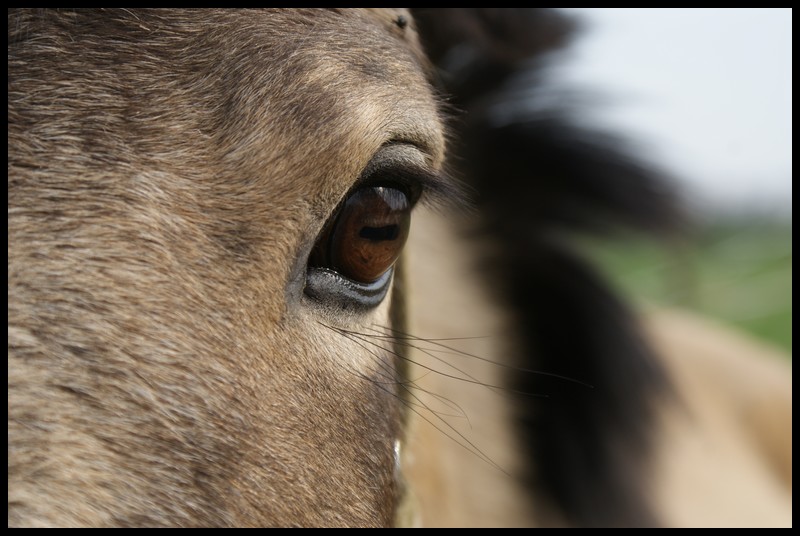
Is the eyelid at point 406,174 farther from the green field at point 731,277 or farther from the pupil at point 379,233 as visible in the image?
the green field at point 731,277

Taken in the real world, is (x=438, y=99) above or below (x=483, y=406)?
above

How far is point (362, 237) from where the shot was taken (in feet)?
3.23

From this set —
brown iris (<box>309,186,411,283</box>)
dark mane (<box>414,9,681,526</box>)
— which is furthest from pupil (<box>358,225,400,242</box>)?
dark mane (<box>414,9,681,526</box>)

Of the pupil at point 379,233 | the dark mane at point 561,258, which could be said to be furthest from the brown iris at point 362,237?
the dark mane at point 561,258

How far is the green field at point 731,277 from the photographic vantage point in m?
3.29

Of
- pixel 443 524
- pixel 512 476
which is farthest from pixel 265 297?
pixel 512 476

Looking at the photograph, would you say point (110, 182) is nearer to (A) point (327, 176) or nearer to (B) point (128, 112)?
(B) point (128, 112)

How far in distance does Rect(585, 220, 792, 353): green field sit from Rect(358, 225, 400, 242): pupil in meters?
1.37

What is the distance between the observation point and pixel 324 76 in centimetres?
94

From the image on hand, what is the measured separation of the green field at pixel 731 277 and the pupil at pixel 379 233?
4.49 feet

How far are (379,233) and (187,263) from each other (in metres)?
0.27

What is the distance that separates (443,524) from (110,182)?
3.43 ft

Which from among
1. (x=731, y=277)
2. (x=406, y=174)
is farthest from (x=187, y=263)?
(x=731, y=277)

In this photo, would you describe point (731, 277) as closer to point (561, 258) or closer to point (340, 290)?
point (561, 258)
